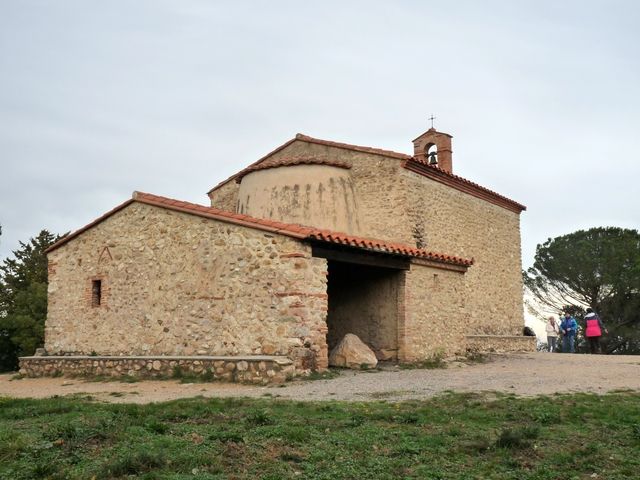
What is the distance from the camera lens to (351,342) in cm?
1345

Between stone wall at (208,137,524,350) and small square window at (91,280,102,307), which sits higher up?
stone wall at (208,137,524,350)

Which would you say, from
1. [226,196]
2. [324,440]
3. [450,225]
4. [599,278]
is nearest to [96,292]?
[226,196]

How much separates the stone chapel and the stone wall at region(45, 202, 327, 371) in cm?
3

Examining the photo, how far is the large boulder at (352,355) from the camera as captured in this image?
13.1 m

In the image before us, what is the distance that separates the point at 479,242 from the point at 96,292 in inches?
526

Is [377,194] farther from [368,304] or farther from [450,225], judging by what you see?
[368,304]

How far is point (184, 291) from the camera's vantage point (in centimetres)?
1312

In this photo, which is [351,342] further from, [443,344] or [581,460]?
[581,460]

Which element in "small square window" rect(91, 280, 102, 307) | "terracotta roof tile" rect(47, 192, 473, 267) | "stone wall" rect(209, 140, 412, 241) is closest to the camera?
"terracotta roof tile" rect(47, 192, 473, 267)

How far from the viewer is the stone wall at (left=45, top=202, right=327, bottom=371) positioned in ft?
38.7

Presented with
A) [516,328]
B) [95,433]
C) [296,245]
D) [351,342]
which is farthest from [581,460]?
[516,328]

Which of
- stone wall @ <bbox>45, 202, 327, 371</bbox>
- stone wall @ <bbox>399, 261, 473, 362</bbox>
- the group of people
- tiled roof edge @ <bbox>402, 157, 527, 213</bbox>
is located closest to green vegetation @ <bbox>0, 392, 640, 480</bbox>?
stone wall @ <bbox>45, 202, 327, 371</bbox>

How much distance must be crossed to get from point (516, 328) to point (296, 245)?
15232 mm

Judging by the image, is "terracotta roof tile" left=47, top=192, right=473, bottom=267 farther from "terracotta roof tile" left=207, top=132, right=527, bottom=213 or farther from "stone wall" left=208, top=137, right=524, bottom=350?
"terracotta roof tile" left=207, top=132, right=527, bottom=213
